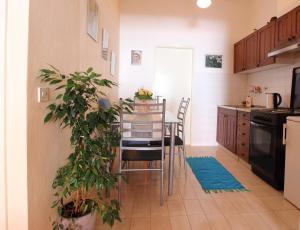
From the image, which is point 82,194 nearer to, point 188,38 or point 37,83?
point 37,83

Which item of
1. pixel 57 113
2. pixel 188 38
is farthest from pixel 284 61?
pixel 57 113

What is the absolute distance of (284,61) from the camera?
3238 mm

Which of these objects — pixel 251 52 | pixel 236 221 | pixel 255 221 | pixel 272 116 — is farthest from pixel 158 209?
pixel 251 52

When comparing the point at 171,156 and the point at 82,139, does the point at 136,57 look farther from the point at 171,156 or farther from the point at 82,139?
the point at 82,139

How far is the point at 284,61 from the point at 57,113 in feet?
10.7

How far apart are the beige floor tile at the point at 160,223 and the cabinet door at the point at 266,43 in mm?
2750

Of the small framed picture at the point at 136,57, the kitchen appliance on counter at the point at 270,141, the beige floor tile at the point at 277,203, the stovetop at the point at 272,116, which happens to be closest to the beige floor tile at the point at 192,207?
the beige floor tile at the point at 277,203

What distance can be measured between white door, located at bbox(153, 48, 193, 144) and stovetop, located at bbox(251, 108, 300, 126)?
79.8 inches

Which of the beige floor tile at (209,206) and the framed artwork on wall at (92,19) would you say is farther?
the framed artwork on wall at (92,19)

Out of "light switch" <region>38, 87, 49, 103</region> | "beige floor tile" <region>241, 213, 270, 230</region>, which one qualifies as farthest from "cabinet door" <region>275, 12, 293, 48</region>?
"light switch" <region>38, 87, 49, 103</region>

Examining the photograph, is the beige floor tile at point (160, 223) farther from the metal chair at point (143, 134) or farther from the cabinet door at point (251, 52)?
the cabinet door at point (251, 52)

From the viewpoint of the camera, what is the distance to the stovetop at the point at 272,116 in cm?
246

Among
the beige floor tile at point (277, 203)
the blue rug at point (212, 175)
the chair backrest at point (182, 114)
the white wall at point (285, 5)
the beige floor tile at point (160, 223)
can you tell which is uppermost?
the white wall at point (285, 5)

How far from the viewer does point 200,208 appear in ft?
7.04
